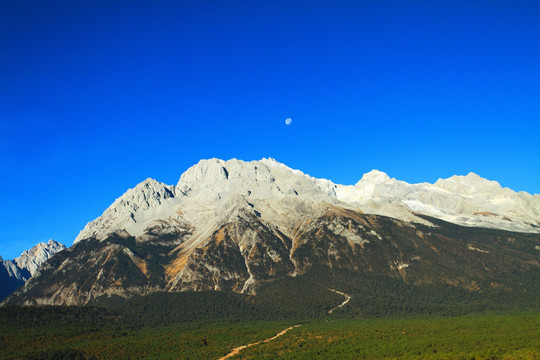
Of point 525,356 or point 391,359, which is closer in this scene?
point 525,356

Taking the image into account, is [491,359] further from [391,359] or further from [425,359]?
[391,359]

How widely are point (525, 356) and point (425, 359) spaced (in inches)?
1424

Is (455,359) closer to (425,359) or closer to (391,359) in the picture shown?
(425,359)

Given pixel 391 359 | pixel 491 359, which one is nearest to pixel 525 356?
pixel 491 359

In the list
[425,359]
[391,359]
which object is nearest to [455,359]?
[425,359]

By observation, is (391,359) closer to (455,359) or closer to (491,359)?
(455,359)

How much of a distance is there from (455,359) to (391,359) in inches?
965

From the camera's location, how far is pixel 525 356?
184500mm

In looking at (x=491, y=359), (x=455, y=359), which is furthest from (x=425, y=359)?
(x=491, y=359)

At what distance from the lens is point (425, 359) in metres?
196

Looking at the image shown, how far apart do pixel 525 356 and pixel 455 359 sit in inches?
980

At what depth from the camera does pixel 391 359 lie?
199875 millimetres

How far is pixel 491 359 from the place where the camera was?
625ft

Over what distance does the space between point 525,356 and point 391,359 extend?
49.4m
